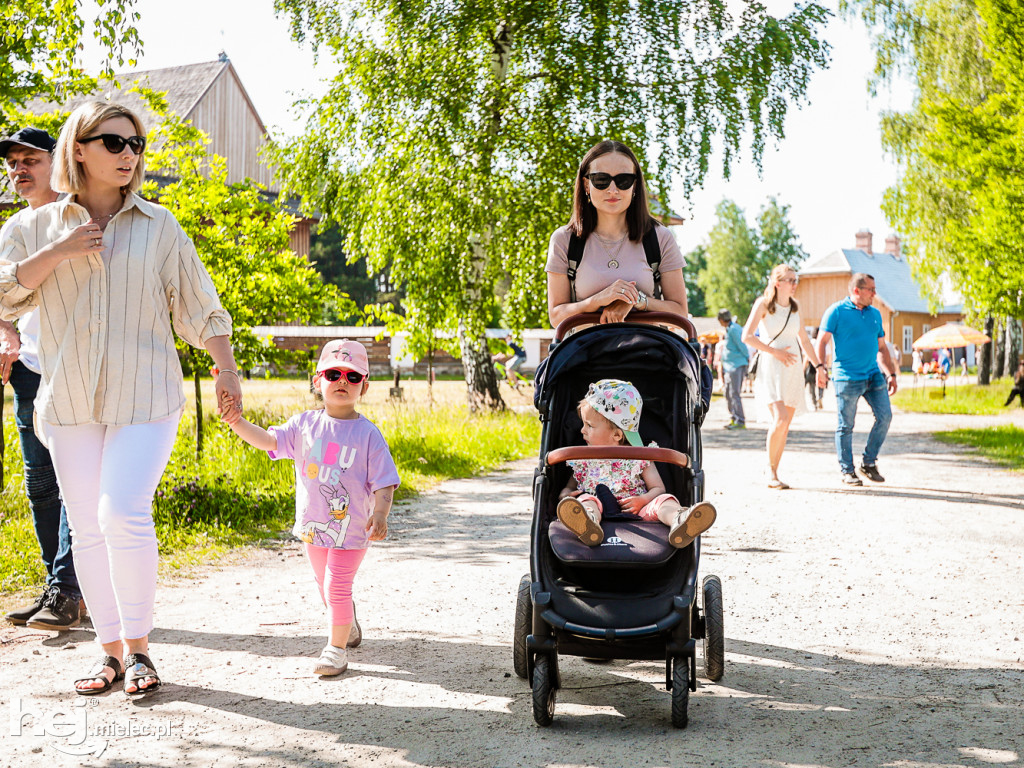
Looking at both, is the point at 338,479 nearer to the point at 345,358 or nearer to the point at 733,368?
the point at 345,358

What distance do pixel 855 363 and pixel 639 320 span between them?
20.5 ft

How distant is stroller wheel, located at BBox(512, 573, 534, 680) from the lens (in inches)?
162

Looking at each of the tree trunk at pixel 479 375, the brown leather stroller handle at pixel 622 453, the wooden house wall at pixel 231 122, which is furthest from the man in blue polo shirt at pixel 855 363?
the wooden house wall at pixel 231 122

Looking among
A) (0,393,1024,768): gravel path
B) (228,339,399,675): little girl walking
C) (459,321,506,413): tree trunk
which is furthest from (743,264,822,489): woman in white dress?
(459,321,506,413): tree trunk

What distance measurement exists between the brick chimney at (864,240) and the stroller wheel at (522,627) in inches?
3324

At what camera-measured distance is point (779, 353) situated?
9.95 metres

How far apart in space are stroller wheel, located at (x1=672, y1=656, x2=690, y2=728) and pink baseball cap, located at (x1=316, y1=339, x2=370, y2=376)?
5.85 feet

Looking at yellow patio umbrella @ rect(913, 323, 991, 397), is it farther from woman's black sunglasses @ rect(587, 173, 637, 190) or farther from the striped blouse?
the striped blouse

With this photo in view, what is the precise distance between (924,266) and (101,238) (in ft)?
103

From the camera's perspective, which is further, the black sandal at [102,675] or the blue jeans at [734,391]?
the blue jeans at [734,391]

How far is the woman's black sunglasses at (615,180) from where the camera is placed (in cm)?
474

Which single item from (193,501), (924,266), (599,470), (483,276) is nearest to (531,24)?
(483,276)

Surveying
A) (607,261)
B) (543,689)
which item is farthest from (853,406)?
(543,689)

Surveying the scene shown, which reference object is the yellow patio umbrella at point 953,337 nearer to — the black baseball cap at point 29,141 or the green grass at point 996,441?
the green grass at point 996,441
